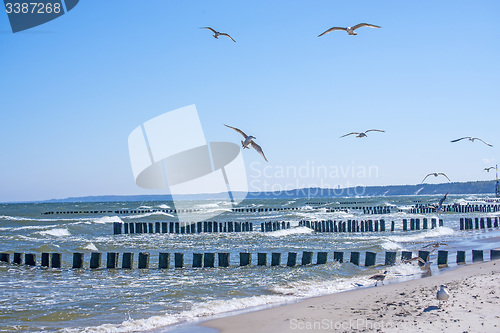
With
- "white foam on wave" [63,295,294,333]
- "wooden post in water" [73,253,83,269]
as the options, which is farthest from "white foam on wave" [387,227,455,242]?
"white foam on wave" [63,295,294,333]

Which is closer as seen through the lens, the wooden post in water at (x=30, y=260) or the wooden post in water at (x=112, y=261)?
the wooden post in water at (x=112, y=261)

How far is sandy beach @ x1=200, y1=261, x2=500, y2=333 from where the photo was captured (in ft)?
24.8

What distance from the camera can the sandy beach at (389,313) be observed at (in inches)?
298

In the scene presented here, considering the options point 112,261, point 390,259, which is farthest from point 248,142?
point 390,259

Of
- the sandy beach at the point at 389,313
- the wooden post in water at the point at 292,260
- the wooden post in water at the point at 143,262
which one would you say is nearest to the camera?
the sandy beach at the point at 389,313

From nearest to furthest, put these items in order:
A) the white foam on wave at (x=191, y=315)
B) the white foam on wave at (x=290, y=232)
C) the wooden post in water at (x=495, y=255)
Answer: the white foam on wave at (x=191, y=315)
the wooden post in water at (x=495, y=255)
the white foam on wave at (x=290, y=232)

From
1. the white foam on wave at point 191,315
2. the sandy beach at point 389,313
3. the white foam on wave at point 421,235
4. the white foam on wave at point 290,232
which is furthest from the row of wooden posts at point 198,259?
the white foam on wave at point 290,232

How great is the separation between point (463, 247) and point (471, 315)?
1413 cm

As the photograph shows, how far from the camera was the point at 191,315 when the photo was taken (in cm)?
937

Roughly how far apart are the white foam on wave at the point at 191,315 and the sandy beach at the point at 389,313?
1.85 ft

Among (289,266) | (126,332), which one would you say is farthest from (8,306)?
(289,266)

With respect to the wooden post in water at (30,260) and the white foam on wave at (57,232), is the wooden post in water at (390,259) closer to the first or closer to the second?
the wooden post in water at (30,260)

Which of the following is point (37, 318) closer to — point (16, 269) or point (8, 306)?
point (8, 306)

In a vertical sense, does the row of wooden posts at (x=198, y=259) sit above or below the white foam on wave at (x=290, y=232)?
above
